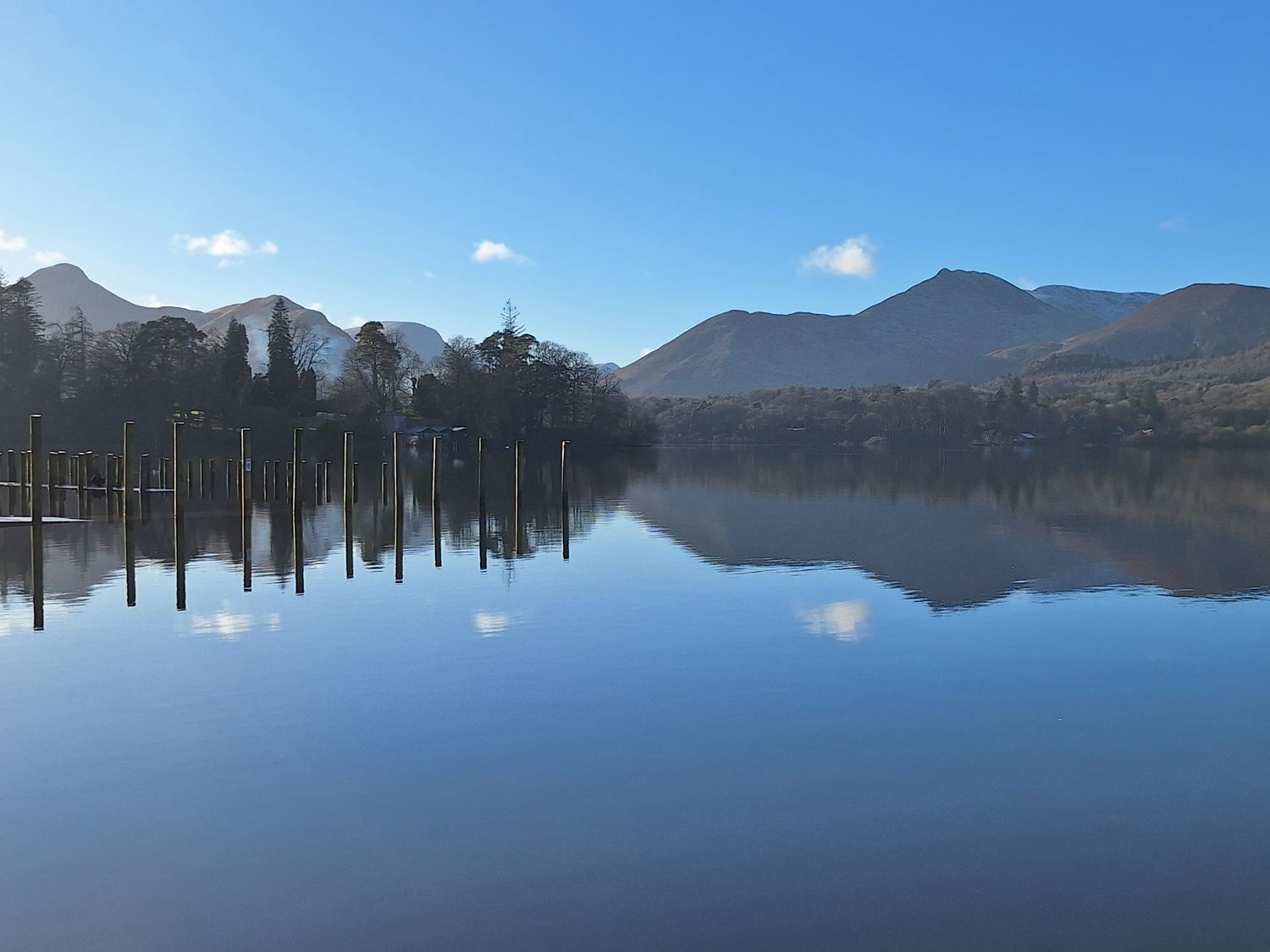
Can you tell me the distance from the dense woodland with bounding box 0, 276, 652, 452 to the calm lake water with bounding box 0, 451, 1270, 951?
70.6m

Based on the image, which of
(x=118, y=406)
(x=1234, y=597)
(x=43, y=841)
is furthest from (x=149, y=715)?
(x=118, y=406)

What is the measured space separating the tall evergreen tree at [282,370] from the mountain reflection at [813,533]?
128 feet

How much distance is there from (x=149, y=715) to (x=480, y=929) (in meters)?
7.52

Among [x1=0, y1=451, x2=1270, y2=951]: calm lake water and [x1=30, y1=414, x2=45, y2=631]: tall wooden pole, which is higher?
[x1=30, y1=414, x2=45, y2=631]: tall wooden pole

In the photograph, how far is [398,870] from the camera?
8664 millimetres

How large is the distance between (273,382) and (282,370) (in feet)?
6.03

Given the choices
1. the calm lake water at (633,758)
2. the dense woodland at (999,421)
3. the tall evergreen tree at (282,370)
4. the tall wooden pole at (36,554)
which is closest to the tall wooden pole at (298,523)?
the calm lake water at (633,758)

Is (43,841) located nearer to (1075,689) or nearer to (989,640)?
(1075,689)

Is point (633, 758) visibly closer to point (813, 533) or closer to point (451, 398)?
point (813, 533)

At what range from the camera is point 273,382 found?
99500 mm

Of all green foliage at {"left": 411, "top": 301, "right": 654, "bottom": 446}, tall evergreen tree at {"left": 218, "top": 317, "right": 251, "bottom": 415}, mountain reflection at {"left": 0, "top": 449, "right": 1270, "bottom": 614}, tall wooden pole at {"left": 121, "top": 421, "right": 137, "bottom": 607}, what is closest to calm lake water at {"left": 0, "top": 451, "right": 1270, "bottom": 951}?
tall wooden pole at {"left": 121, "top": 421, "right": 137, "bottom": 607}

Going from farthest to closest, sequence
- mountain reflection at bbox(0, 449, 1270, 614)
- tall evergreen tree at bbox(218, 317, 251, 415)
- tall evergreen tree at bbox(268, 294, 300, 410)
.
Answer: tall evergreen tree at bbox(268, 294, 300, 410) < tall evergreen tree at bbox(218, 317, 251, 415) < mountain reflection at bbox(0, 449, 1270, 614)

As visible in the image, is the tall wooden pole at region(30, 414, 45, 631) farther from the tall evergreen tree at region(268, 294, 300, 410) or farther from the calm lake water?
the tall evergreen tree at region(268, 294, 300, 410)

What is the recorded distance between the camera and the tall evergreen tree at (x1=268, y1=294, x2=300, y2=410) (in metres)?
100
